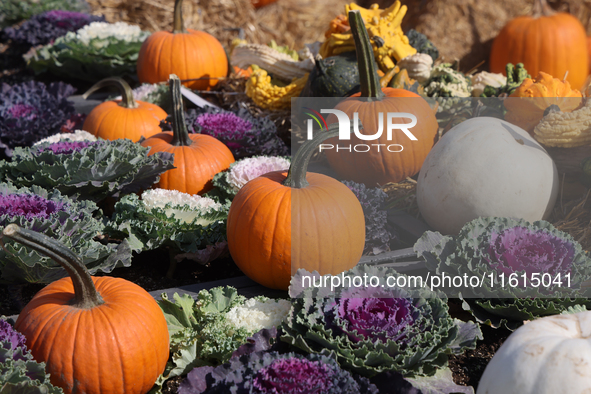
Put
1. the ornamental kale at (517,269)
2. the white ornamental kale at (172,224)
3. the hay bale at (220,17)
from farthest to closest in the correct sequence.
A: the hay bale at (220,17), the white ornamental kale at (172,224), the ornamental kale at (517,269)

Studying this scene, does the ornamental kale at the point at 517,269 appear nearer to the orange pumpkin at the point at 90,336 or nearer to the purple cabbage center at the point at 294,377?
the purple cabbage center at the point at 294,377

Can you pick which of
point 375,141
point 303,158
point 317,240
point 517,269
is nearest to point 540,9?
point 375,141

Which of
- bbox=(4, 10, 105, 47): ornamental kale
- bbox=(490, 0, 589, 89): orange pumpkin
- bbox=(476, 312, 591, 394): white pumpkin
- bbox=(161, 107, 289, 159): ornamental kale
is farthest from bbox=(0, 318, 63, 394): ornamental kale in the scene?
bbox=(490, 0, 589, 89): orange pumpkin

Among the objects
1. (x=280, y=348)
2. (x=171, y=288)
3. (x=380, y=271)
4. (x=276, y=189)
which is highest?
(x=276, y=189)

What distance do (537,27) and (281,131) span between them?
143 inches

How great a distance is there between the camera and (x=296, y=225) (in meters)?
2.23

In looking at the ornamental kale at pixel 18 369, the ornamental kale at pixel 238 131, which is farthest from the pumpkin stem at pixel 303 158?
the ornamental kale at pixel 238 131

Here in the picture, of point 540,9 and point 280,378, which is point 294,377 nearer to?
point 280,378

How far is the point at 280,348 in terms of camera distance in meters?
1.88

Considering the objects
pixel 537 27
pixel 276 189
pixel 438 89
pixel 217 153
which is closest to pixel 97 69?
pixel 217 153

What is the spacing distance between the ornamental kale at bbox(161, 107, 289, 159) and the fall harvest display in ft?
0.05

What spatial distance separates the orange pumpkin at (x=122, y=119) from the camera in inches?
143

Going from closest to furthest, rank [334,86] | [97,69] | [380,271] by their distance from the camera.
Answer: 1. [380,271]
2. [334,86]
3. [97,69]

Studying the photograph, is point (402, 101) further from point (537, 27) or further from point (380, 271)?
point (537, 27)
